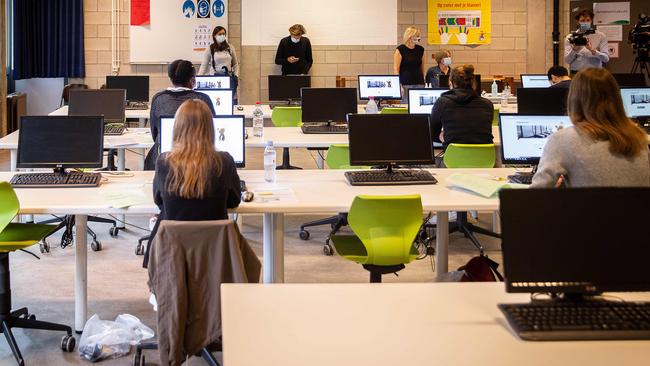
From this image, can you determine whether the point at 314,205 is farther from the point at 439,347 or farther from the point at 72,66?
the point at 72,66

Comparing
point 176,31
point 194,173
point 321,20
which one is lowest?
point 194,173

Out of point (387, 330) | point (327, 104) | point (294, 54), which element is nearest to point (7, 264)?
point (387, 330)

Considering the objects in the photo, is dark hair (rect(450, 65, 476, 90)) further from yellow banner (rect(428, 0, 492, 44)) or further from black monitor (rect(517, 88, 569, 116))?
yellow banner (rect(428, 0, 492, 44))

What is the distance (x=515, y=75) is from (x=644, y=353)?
425 inches

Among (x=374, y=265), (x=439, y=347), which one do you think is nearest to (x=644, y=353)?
(x=439, y=347)

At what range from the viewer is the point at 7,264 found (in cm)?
402

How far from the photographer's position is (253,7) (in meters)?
11.9

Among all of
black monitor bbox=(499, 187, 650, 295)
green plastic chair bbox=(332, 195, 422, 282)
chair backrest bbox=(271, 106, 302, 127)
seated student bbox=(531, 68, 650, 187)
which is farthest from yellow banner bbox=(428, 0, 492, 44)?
black monitor bbox=(499, 187, 650, 295)

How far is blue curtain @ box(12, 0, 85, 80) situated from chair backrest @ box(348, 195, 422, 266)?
824cm

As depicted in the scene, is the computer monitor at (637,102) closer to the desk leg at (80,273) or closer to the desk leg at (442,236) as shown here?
the desk leg at (442,236)

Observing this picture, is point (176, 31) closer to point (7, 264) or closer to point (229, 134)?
point (229, 134)

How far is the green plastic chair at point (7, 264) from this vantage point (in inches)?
149

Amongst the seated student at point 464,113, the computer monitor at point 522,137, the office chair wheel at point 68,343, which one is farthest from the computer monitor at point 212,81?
the office chair wheel at point 68,343

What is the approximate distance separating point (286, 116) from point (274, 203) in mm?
4096
